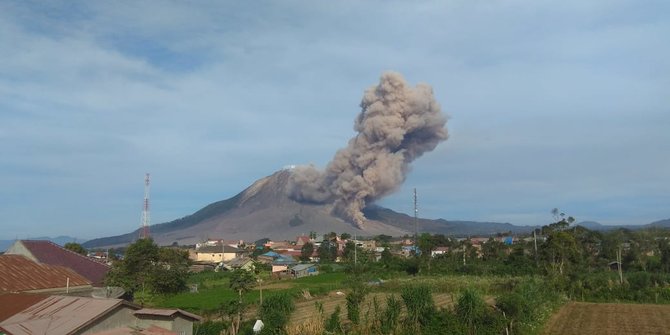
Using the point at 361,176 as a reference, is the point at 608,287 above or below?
below

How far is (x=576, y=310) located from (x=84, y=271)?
20.9 meters

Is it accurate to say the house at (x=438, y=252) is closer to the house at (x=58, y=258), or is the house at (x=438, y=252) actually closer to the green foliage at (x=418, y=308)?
the house at (x=58, y=258)

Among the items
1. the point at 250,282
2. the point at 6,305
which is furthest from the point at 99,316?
the point at 250,282

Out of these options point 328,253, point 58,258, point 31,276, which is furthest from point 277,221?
point 31,276

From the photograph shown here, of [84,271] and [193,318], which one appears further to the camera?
[84,271]

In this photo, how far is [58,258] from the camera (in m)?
24.0

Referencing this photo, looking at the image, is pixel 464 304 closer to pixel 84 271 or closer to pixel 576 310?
pixel 576 310

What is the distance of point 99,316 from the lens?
38.5ft

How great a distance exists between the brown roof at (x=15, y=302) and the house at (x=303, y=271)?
35.3 m

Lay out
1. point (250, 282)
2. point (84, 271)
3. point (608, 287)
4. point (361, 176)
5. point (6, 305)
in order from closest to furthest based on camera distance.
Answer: point (6, 305), point (250, 282), point (84, 271), point (608, 287), point (361, 176)

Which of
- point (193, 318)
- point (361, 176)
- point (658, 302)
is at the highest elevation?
point (361, 176)

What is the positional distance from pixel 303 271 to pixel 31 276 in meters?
32.0

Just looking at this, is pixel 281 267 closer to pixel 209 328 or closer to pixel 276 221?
pixel 209 328

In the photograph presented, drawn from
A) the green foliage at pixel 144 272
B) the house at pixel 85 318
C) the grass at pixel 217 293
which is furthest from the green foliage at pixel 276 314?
the green foliage at pixel 144 272
